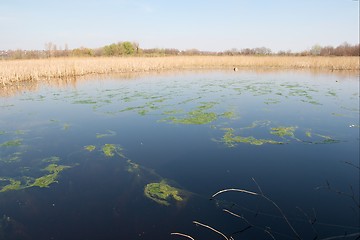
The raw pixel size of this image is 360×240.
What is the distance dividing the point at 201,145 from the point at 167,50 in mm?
48711

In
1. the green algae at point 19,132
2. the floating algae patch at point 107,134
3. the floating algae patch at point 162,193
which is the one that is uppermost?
the green algae at point 19,132

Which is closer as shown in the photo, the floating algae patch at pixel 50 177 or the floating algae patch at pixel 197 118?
the floating algae patch at pixel 50 177

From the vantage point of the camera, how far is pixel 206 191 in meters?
3.47

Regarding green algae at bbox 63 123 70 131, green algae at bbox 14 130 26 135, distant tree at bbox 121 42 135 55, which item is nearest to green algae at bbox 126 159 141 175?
green algae at bbox 63 123 70 131

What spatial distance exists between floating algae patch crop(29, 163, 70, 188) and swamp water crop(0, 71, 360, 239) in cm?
2

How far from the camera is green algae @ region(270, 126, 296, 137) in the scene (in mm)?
5633

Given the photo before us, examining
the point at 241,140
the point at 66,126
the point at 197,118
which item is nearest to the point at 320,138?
the point at 241,140

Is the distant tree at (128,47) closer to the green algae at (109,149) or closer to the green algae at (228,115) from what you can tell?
the green algae at (228,115)

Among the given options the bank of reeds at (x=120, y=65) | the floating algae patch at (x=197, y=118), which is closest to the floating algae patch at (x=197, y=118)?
the floating algae patch at (x=197, y=118)

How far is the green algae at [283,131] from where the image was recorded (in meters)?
5.63

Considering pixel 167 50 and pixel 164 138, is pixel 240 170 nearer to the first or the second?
pixel 164 138

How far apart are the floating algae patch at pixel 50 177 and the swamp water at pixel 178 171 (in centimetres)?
2

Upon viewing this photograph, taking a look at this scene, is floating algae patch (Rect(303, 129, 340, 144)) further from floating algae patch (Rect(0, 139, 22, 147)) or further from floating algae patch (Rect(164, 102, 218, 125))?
floating algae patch (Rect(0, 139, 22, 147))

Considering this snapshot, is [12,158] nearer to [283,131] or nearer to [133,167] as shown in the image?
[133,167]
